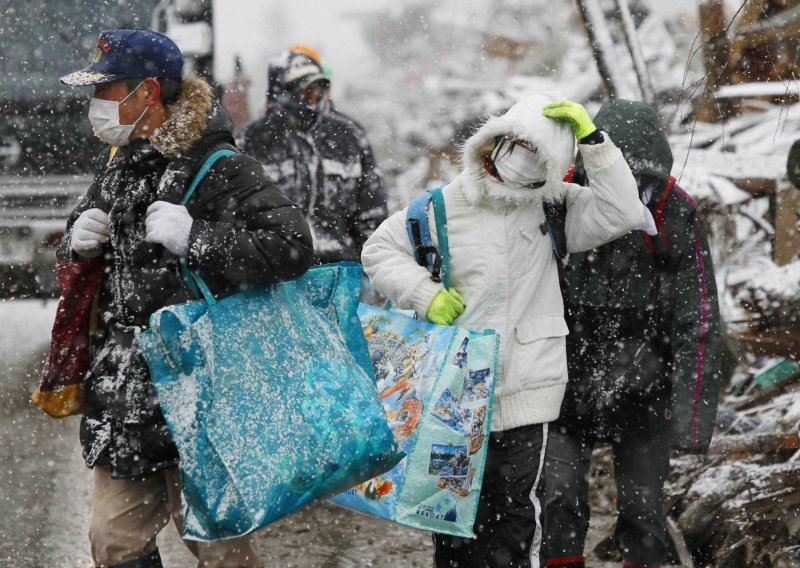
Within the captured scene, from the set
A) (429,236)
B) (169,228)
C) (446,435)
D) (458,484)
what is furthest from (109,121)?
(458,484)

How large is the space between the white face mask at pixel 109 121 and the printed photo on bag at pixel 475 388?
3.98 ft

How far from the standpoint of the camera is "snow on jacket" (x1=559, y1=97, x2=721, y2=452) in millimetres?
3844

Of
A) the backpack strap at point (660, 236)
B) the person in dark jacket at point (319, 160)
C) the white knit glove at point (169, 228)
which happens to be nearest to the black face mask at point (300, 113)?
the person in dark jacket at point (319, 160)

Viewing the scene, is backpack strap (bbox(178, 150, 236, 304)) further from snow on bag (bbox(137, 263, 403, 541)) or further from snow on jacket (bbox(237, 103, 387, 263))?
snow on jacket (bbox(237, 103, 387, 263))

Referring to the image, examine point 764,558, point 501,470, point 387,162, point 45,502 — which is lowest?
point 387,162

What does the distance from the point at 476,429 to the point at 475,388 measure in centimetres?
12

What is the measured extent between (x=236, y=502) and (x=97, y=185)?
3.55ft

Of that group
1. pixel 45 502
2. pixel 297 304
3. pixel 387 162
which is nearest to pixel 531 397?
pixel 297 304

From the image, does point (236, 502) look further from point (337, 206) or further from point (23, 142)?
point (23, 142)

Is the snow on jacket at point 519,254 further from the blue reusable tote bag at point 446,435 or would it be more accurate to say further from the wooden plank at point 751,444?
the wooden plank at point 751,444

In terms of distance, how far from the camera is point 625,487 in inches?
158

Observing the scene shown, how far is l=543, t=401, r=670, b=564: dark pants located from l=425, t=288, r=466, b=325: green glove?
2.23 feet

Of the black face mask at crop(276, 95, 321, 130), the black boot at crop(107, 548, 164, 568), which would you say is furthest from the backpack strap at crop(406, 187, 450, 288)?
the black face mask at crop(276, 95, 321, 130)

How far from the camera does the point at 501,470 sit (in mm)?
3611
